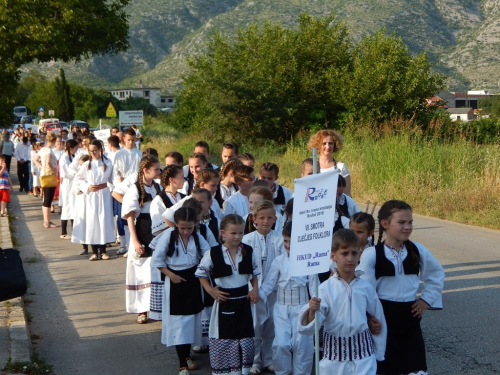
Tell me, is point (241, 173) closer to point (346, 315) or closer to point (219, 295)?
point (219, 295)

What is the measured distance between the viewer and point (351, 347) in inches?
202

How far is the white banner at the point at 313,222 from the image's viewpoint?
16.2 ft

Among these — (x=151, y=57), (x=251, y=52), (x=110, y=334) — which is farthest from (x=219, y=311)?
(x=151, y=57)

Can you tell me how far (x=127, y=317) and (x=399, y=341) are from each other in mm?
4222

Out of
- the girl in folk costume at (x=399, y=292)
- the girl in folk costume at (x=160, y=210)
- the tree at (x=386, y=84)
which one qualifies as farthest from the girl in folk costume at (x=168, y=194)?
the tree at (x=386, y=84)

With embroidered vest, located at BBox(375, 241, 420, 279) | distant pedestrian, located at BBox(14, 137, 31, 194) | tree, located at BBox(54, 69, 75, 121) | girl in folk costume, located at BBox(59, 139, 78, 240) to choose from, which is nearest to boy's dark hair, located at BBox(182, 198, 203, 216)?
embroidered vest, located at BBox(375, 241, 420, 279)

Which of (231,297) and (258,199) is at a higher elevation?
(258,199)

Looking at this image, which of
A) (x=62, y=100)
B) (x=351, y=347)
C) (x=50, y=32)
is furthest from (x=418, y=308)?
(x=62, y=100)

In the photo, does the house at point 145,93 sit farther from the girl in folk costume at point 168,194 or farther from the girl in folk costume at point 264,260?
the girl in folk costume at point 264,260

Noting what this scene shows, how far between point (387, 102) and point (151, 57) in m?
118

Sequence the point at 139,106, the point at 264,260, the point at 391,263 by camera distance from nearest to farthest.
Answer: the point at 391,263
the point at 264,260
the point at 139,106

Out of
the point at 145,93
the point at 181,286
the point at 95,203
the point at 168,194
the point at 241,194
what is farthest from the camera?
the point at 145,93

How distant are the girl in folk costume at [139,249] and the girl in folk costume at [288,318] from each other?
2479 mm

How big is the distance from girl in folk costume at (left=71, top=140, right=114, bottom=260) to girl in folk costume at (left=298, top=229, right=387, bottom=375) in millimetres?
7974
